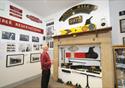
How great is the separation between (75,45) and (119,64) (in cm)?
155

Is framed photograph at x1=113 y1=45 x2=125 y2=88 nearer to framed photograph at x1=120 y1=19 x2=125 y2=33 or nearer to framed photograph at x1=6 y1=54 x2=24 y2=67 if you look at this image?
framed photograph at x1=120 y1=19 x2=125 y2=33

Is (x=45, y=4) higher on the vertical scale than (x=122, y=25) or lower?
higher

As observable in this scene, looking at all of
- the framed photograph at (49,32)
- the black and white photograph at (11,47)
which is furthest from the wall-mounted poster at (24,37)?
the framed photograph at (49,32)

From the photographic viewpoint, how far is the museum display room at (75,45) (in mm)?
2547

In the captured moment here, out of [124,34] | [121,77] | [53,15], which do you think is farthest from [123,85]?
[53,15]

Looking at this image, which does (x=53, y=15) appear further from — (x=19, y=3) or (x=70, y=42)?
(x=70, y=42)

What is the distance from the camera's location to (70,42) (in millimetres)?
3346

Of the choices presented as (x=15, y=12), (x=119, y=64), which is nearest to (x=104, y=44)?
(x=119, y=64)

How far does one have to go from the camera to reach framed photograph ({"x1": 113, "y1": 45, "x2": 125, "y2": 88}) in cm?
251

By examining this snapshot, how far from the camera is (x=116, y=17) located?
9.40 ft

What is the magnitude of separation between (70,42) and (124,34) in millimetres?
1716

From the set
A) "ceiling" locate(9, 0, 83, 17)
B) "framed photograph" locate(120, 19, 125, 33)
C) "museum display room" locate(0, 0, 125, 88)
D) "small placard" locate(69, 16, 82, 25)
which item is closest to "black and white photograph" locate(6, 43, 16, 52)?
"museum display room" locate(0, 0, 125, 88)

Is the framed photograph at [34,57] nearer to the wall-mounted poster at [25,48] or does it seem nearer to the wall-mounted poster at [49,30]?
the wall-mounted poster at [25,48]

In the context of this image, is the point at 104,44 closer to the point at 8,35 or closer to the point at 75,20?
the point at 75,20
